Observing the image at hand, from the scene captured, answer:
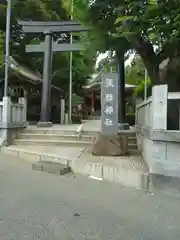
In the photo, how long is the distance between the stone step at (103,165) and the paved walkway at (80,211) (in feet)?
0.77

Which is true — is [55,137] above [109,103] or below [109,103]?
below

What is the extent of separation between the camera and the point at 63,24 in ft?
49.3

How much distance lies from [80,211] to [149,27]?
400 centimetres

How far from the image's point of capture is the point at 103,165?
7078 mm

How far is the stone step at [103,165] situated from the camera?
20.9 feet

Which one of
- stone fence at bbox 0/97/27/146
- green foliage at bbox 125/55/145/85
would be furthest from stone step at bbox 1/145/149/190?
green foliage at bbox 125/55/145/85

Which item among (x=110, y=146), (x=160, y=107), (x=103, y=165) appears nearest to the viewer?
(x=160, y=107)

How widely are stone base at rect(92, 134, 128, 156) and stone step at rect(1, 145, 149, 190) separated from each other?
9.0 inches

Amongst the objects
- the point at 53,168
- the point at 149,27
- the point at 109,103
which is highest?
the point at 149,27

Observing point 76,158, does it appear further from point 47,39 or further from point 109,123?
point 47,39

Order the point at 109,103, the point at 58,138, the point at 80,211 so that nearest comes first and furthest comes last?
the point at 80,211, the point at 109,103, the point at 58,138

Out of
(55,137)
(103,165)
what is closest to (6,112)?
(55,137)

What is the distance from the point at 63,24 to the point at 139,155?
8723mm

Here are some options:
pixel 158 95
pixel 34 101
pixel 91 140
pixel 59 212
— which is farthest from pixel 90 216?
pixel 34 101
